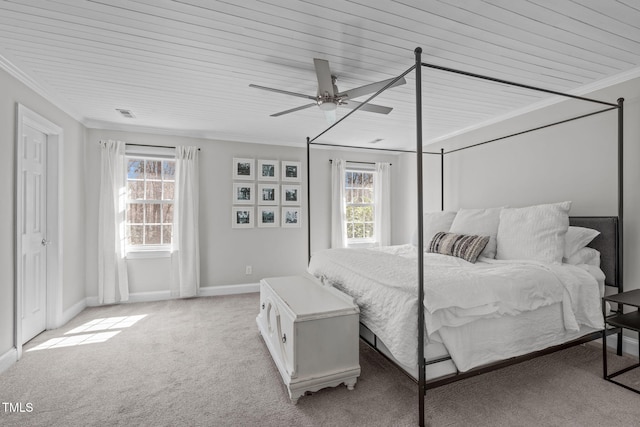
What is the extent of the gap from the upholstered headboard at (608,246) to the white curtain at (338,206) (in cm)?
312

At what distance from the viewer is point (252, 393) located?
6.93 feet

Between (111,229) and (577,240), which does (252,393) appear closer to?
(577,240)

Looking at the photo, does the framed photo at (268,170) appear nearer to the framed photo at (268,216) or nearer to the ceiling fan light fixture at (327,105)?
the framed photo at (268,216)

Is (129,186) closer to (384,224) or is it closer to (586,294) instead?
(384,224)

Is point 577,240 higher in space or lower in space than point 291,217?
lower

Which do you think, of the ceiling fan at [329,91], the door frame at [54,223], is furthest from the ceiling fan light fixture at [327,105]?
the door frame at [54,223]

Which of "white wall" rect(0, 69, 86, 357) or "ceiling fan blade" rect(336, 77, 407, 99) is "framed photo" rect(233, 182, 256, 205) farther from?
"ceiling fan blade" rect(336, 77, 407, 99)

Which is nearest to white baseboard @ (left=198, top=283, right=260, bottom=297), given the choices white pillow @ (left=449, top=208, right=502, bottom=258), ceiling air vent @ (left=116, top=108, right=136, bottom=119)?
ceiling air vent @ (left=116, top=108, right=136, bottom=119)

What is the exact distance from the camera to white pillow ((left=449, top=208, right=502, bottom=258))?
299 cm

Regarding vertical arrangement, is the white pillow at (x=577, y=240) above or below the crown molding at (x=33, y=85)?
below

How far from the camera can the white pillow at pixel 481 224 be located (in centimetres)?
299

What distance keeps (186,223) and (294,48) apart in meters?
3.01

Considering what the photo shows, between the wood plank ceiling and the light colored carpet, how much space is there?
2.34 metres

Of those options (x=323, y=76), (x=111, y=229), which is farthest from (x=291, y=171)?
(x=323, y=76)
